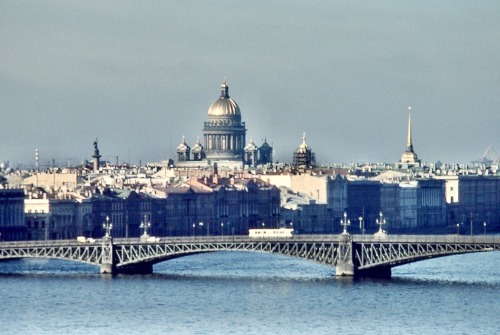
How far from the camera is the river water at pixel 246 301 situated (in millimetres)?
96125

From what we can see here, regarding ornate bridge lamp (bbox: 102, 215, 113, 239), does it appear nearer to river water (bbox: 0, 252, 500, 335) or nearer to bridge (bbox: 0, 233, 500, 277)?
bridge (bbox: 0, 233, 500, 277)

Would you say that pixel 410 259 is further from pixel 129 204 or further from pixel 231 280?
pixel 129 204

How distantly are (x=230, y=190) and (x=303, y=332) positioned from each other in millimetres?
79397

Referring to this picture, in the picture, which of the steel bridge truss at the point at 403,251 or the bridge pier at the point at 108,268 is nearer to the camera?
the steel bridge truss at the point at 403,251

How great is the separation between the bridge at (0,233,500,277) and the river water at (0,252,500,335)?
2.90 ft

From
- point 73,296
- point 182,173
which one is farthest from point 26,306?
point 182,173

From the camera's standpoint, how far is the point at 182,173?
196 meters

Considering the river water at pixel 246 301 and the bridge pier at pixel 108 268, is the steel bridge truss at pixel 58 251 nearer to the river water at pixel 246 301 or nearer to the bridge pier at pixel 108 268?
the bridge pier at pixel 108 268

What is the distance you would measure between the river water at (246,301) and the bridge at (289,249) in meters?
0.88

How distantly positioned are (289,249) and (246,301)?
11.3 metres

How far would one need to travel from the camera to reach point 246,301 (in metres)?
105

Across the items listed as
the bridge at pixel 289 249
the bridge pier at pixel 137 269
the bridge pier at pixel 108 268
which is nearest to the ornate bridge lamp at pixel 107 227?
the bridge at pixel 289 249

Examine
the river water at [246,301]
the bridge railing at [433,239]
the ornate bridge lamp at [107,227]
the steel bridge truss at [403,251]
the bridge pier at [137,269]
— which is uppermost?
the ornate bridge lamp at [107,227]

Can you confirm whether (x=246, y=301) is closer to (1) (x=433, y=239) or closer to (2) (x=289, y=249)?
(1) (x=433, y=239)
